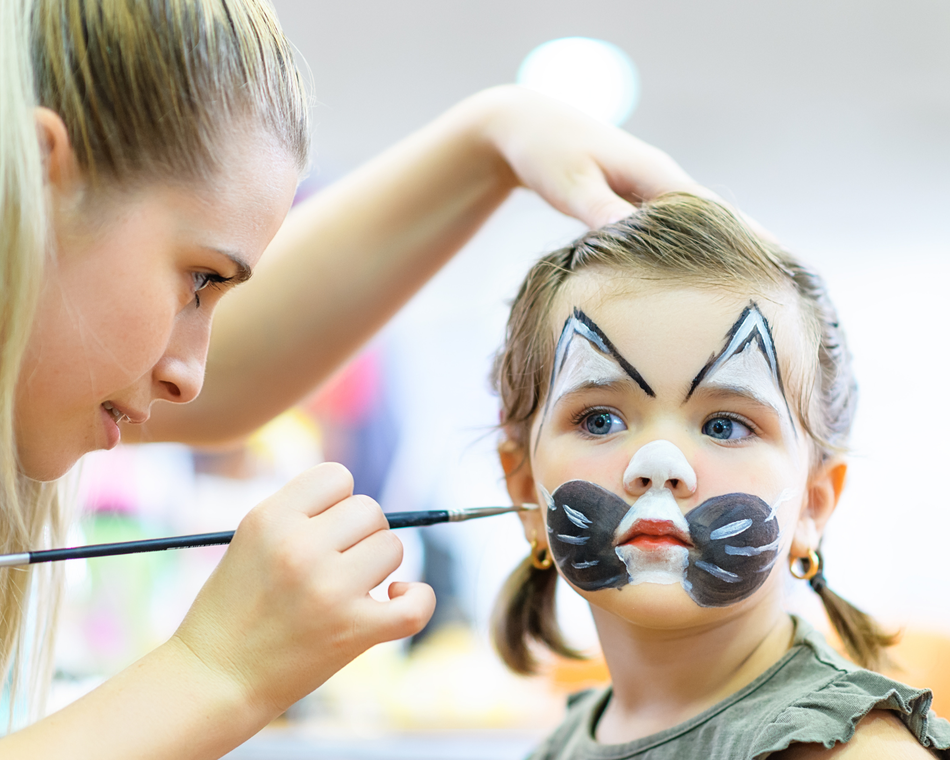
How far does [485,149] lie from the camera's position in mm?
1116

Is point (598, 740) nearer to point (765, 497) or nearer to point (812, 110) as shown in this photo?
point (765, 497)

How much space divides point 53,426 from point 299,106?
0.39 metres

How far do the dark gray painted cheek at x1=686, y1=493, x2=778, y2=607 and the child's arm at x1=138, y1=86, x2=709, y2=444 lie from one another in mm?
524

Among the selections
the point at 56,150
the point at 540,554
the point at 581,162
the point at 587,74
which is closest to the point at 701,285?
the point at 581,162

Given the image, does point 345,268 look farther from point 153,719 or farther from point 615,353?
point 153,719

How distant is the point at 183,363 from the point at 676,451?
0.48 metres

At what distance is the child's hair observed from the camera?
0.86m

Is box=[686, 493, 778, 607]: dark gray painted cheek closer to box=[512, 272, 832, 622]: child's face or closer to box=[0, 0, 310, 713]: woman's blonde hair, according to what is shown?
box=[512, 272, 832, 622]: child's face

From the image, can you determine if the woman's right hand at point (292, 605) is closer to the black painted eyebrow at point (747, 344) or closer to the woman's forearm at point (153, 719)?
the woman's forearm at point (153, 719)

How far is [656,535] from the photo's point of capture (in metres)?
0.78

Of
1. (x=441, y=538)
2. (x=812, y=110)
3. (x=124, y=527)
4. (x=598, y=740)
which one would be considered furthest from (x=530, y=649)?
(x=812, y=110)

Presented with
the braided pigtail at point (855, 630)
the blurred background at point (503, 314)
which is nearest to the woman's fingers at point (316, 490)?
the braided pigtail at point (855, 630)

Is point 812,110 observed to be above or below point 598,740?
above

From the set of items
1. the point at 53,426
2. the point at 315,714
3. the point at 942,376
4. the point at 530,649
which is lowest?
the point at 315,714
